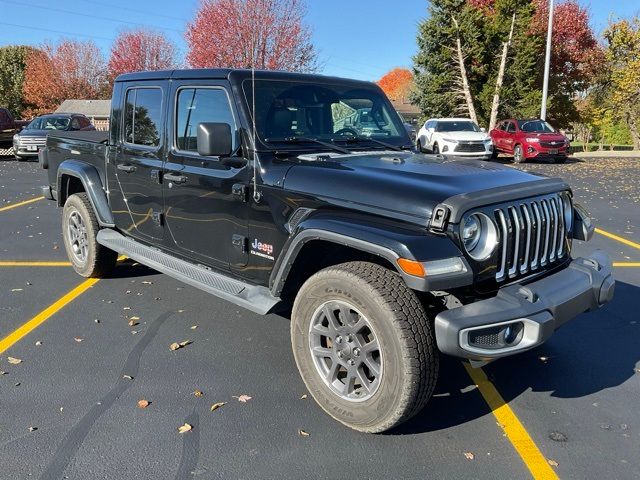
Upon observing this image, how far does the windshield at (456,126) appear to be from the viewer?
2133cm

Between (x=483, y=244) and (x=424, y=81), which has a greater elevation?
(x=424, y=81)

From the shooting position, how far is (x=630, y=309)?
499 cm

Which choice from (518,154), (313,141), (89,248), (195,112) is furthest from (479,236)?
(518,154)

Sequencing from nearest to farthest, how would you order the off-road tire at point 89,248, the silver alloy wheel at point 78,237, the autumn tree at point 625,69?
the off-road tire at point 89,248 → the silver alloy wheel at point 78,237 → the autumn tree at point 625,69

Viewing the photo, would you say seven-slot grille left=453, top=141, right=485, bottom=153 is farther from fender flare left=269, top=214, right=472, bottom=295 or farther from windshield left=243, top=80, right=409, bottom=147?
fender flare left=269, top=214, right=472, bottom=295

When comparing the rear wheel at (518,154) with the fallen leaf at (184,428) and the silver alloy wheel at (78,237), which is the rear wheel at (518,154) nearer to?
the silver alloy wheel at (78,237)

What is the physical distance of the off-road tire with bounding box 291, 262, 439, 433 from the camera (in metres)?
2.75

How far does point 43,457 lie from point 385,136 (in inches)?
124

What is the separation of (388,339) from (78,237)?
165 inches

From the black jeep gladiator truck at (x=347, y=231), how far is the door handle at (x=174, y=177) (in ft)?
0.06

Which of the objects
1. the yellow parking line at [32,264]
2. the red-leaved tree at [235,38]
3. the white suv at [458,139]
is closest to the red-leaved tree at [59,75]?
the red-leaved tree at [235,38]

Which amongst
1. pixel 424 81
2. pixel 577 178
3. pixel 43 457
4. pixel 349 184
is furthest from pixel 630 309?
pixel 424 81

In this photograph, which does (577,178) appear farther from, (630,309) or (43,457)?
(43,457)

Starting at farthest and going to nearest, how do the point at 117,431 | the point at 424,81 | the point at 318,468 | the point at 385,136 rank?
the point at 424,81
the point at 385,136
the point at 117,431
the point at 318,468
